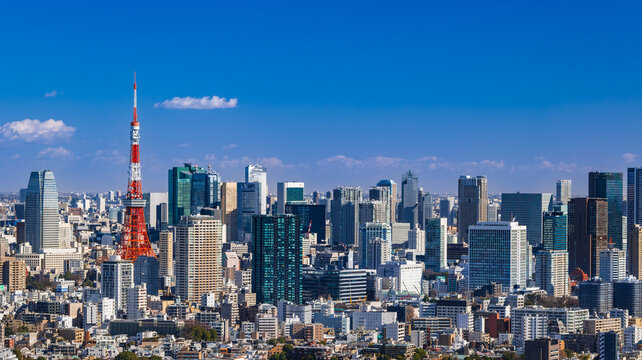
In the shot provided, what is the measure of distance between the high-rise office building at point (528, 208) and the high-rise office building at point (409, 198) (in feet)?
29.0

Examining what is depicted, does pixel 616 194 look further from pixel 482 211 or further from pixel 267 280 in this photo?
pixel 267 280

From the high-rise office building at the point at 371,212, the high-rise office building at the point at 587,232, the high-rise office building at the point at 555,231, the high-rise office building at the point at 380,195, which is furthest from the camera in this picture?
the high-rise office building at the point at 380,195

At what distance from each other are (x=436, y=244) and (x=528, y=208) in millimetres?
8956

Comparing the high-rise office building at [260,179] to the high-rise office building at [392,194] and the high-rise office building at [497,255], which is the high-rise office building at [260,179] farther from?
the high-rise office building at [497,255]

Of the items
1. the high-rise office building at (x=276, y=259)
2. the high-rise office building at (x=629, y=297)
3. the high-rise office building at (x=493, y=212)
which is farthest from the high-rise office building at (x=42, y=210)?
the high-rise office building at (x=629, y=297)

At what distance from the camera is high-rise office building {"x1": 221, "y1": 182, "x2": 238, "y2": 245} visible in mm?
63969

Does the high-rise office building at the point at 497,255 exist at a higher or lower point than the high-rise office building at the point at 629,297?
higher

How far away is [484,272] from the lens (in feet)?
147

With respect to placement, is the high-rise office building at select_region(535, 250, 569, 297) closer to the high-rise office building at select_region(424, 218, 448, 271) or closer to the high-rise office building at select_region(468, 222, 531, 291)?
the high-rise office building at select_region(468, 222, 531, 291)

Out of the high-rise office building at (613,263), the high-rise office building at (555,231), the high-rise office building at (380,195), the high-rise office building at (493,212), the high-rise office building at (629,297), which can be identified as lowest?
the high-rise office building at (629,297)

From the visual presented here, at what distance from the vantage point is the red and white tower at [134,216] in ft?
138

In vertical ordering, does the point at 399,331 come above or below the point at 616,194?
below

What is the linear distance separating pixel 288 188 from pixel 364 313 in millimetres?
37921

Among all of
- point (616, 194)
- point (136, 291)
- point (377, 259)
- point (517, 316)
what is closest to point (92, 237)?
point (377, 259)
